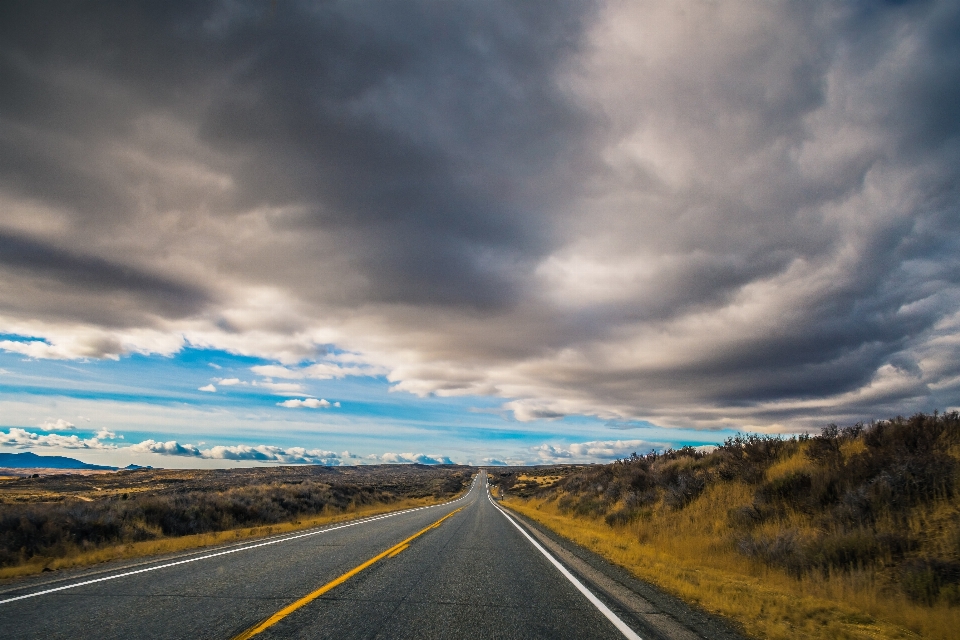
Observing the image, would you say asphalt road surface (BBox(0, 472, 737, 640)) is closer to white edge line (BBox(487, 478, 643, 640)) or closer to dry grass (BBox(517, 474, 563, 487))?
white edge line (BBox(487, 478, 643, 640))

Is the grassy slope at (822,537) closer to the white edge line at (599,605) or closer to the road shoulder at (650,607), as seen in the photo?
the road shoulder at (650,607)

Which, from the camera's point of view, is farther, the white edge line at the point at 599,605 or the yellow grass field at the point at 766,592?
the yellow grass field at the point at 766,592

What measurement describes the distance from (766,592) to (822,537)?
8.20 ft

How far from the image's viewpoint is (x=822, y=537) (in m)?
9.26

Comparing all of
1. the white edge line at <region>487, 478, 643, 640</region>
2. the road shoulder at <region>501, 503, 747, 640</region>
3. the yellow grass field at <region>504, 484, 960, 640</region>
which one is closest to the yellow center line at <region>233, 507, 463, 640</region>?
the white edge line at <region>487, 478, 643, 640</region>

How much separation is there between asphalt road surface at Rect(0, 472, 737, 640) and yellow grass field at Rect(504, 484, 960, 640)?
67cm

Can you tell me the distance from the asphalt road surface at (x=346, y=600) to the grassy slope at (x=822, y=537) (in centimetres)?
125

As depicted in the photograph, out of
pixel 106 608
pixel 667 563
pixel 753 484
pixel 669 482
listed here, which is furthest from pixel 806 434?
pixel 106 608

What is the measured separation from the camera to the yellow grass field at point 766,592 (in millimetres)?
5965

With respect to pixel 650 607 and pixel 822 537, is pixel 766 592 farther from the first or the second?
pixel 822 537

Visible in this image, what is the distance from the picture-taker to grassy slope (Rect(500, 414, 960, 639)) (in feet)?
21.7

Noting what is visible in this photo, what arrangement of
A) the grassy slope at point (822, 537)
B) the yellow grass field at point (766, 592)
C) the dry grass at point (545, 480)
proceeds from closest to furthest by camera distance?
the yellow grass field at point (766, 592)
the grassy slope at point (822, 537)
the dry grass at point (545, 480)

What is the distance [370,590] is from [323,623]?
1.95 meters

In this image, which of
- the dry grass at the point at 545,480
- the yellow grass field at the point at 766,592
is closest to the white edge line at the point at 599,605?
the yellow grass field at the point at 766,592
